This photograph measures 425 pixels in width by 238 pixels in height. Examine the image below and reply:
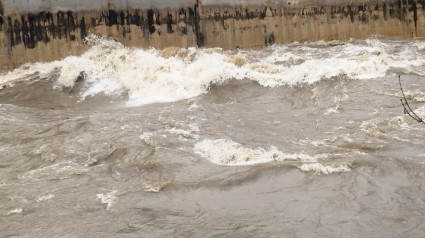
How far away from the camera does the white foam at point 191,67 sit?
10781mm

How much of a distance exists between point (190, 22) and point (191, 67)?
2.46m

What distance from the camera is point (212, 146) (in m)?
6.75

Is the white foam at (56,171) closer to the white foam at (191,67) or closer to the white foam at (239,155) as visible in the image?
the white foam at (239,155)

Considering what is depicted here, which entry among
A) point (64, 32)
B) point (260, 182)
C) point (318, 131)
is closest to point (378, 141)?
point (318, 131)

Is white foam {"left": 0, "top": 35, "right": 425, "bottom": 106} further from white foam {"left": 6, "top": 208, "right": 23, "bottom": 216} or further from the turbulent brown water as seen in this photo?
white foam {"left": 6, "top": 208, "right": 23, "bottom": 216}

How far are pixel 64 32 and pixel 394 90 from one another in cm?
821

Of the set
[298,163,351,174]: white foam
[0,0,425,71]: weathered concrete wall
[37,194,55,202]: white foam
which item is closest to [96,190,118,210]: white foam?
[37,194,55,202]: white foam

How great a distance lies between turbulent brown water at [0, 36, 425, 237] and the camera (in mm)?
4699

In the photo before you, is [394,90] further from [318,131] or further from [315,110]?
[318,131]

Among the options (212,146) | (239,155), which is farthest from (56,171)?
(239,155)

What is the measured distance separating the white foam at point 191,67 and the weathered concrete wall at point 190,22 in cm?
38

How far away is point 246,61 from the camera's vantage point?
1166 cm

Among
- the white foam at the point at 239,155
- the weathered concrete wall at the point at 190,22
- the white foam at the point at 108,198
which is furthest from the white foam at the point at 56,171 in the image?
the weathered concrete wall at the point at 190,22

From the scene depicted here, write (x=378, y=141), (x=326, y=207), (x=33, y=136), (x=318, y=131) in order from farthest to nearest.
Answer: (x=33, y=136), (x=318, y=131), (x=378, y=141), (x=326, y=207)
